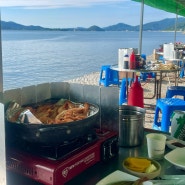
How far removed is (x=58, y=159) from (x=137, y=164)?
0.35m

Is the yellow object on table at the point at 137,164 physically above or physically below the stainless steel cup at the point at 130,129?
below

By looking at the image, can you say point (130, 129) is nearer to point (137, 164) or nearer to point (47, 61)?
point (137, 164)

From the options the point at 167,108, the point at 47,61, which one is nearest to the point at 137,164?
the point at 167,108

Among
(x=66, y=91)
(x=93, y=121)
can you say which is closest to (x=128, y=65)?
(x=66, y=91)

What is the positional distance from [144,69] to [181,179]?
3.41 metres

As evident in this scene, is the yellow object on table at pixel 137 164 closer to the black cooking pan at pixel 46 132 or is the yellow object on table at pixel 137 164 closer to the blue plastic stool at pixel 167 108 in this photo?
the black cooking pan at pixel 46 132

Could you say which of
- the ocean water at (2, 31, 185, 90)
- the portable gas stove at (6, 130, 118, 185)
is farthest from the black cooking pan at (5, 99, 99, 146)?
the ocean water at (2, 31, 185, 90)

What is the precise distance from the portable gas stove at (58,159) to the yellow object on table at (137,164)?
110 millimetres

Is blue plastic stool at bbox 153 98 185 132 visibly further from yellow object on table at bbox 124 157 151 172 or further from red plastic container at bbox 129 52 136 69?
yellow object on table at bbox 124 157 151 172

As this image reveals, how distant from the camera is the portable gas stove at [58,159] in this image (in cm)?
102

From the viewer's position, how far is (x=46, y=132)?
1081 mm

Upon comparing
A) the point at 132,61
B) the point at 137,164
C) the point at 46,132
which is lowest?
the point at 137,164

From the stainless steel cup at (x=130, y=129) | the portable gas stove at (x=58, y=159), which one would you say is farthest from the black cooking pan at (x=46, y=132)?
the stainless steel cup at (x=130, y=129)

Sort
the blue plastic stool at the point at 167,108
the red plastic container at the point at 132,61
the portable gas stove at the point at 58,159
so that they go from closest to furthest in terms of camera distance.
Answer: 1. the portable gas stove at the point at 58,159
2. the blue plastic stool at the point at 167,108
3. the red plastic container at the point at 132,61
